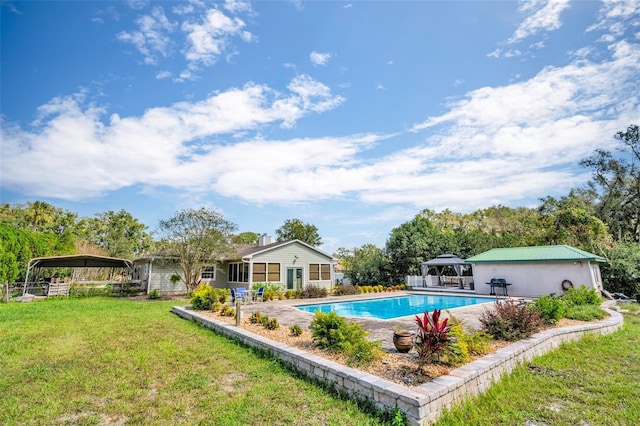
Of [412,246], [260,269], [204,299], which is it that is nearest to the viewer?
[204,299]

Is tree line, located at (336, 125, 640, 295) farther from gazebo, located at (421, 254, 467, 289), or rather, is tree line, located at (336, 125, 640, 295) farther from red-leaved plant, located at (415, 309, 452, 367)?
red-leaved plant, located at (415, 309, 452, 367)

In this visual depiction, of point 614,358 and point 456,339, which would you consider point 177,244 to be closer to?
point 456,339

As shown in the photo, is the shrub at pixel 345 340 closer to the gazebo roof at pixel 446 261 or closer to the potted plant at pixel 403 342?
the potted plant at pixel 403 342

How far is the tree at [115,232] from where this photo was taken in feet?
127

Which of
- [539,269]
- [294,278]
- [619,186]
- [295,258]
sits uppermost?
[619,186]

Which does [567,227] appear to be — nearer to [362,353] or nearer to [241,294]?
[241,294]

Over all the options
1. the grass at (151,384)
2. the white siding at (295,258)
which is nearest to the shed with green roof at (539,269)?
the white siding at (295,258)

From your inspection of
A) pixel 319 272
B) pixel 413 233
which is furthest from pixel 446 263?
pixel 319 272

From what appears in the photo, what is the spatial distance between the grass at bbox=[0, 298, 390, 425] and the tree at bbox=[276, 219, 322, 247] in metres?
31.5

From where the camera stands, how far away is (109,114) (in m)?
12.2

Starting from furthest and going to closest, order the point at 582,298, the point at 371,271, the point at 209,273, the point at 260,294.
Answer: the point at 371,271
the point at 209,273
the point at 260,294
the point at 582,298

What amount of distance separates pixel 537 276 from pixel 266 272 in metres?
16.0

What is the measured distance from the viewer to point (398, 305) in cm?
1673

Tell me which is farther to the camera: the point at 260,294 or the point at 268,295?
the point at 268,295
